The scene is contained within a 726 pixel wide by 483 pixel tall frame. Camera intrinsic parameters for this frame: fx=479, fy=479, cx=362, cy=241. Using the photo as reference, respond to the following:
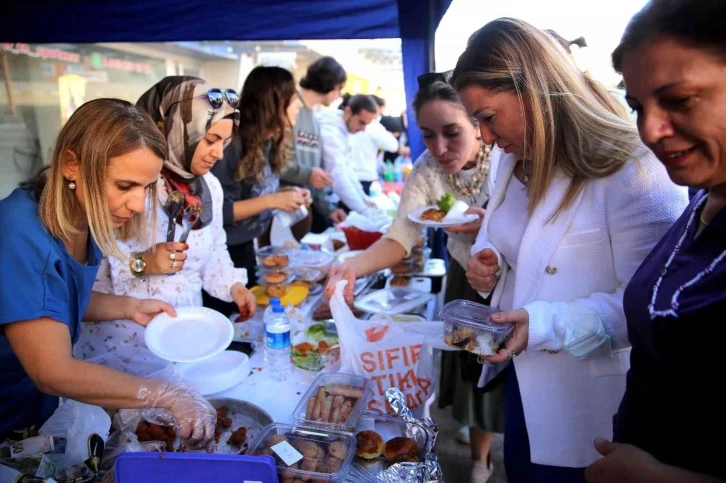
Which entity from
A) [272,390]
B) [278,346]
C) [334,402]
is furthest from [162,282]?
[334,402]

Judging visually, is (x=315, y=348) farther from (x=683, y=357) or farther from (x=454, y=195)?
(x=683, y=357)

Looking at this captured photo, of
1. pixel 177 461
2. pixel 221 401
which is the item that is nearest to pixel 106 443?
pixel 221 401

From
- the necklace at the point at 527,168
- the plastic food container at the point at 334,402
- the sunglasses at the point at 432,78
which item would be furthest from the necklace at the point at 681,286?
the sunglasses at the point at 432,78

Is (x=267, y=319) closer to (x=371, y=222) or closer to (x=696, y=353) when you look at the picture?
(x=696, y=353)

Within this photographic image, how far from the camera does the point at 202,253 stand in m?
2.39

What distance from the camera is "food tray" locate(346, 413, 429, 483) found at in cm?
141

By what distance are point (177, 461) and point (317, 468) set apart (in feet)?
1.19

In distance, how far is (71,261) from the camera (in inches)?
60.2

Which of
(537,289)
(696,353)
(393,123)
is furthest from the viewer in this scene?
(393,123)

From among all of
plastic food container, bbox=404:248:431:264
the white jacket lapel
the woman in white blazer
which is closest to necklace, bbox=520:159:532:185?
the woman in white blazer

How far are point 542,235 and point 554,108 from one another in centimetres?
39

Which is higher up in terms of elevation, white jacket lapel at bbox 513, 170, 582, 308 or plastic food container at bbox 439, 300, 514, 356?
white jacket lapel at bbox 513, 170, 582, 308

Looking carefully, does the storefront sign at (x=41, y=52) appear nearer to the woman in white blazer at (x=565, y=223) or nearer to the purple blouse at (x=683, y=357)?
the woman in white blazer at (x=565, y=223)

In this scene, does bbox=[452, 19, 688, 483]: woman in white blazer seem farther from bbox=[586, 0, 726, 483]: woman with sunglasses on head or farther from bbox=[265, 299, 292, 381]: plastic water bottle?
bbox=[265, 299, 292, 381]: plastic water bottle
